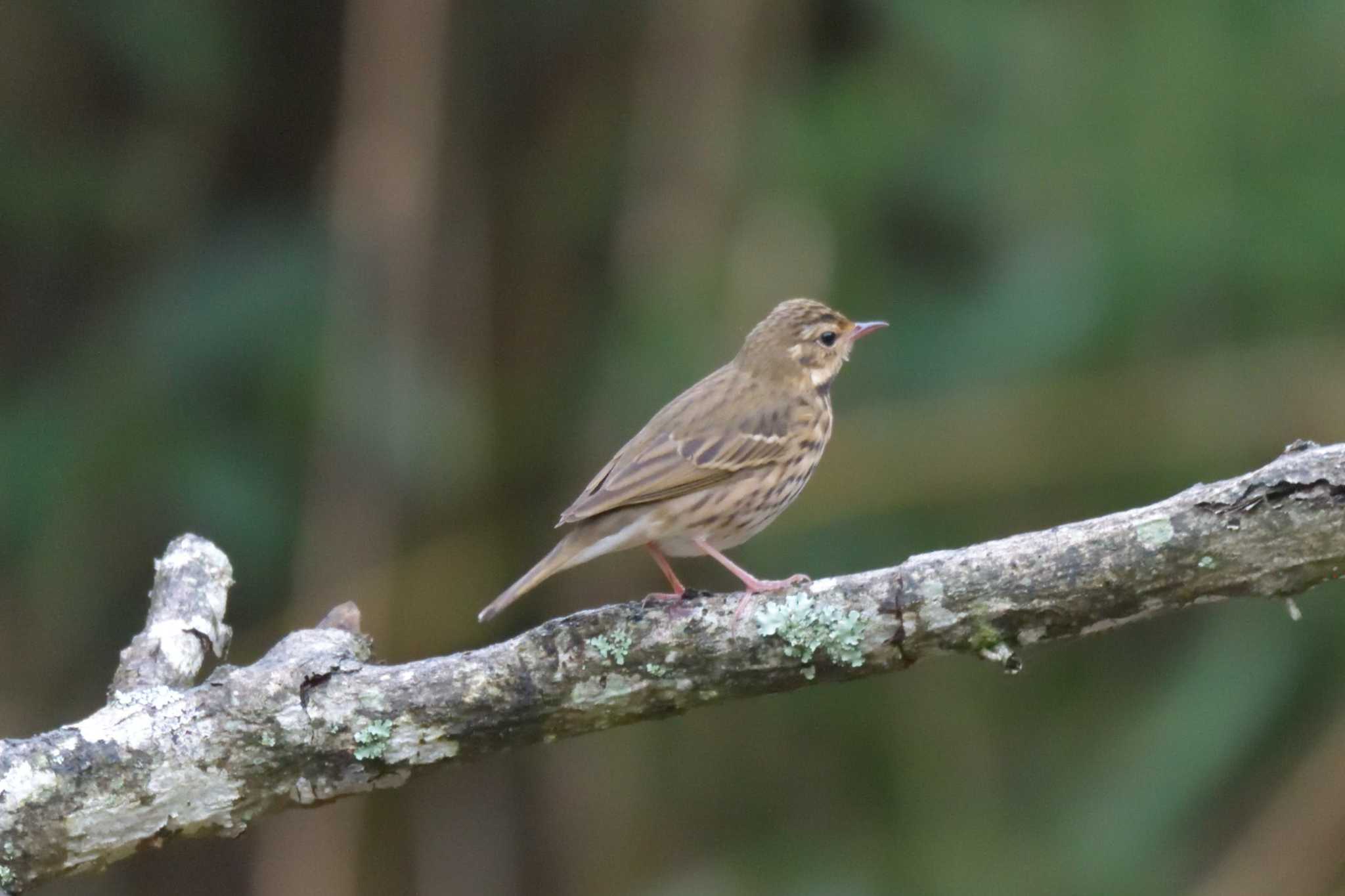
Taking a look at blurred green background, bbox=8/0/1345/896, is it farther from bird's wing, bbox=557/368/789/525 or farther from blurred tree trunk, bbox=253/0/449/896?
bird's wing, bbox=557/368/789/525

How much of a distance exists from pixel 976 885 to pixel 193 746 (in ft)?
13.7

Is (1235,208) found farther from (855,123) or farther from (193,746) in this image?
(193,746)

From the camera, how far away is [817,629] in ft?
11.7

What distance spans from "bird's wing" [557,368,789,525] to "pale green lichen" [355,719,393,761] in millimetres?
1104

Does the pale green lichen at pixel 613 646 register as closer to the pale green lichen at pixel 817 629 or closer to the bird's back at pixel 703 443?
the pale green lichen at pixel 817 629

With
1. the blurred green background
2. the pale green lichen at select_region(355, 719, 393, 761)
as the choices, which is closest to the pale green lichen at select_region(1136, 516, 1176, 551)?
the pale green lichen at select_region(355, 719, 393, 761)

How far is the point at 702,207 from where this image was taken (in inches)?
301

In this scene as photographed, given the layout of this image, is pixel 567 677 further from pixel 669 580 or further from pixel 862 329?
pixel 862 329

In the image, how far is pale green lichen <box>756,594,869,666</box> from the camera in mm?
3572

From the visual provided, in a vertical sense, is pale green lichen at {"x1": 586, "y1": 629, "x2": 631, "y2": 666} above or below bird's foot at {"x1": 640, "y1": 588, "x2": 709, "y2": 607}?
below

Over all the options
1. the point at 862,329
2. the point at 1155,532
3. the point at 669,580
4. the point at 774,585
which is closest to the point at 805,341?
the point at 862,329

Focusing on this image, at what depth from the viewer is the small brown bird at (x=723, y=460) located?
4.82 meters

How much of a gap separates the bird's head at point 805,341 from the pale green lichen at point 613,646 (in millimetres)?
2406

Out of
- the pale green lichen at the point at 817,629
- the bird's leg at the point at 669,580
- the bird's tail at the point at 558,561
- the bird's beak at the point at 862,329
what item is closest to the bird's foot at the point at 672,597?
the bird's leg at the point at 669,580
